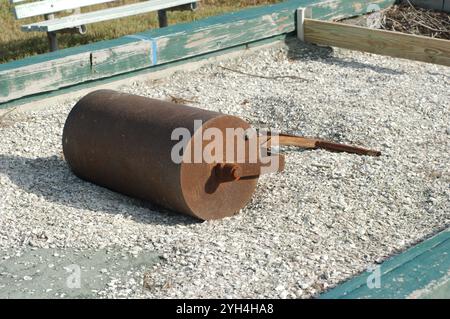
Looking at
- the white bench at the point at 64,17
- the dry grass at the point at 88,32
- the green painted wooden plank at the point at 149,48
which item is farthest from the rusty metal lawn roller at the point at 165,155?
the dry grass at the point at 88,32

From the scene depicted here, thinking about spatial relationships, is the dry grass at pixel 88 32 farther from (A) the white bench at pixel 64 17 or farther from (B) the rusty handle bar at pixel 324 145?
(B) the rusty handle bar at pixel 324 145

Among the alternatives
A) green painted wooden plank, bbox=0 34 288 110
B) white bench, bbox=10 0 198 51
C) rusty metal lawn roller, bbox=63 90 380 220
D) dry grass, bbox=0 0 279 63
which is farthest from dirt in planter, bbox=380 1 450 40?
rusty metal lawn roller, bbox=63 90 380 220

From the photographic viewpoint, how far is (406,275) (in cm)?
283

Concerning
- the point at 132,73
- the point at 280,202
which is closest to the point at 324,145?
the point at 280,202

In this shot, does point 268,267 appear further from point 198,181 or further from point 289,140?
point 289,140

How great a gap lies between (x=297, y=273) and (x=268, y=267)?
0.41 ft

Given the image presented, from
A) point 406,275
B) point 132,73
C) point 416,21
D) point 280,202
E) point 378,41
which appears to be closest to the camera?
point 406,275

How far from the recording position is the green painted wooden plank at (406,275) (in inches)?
108

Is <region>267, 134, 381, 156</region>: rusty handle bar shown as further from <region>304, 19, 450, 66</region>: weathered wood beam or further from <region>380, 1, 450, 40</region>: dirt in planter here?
<region>380, 1, 450, 40</region>: dirt in planter

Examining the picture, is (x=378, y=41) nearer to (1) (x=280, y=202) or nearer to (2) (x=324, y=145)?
(2) (x=324, y=145)

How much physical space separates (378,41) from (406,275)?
3964 mm

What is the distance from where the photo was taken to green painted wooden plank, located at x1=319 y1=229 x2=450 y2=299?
108 inches

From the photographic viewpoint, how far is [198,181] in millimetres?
3686
